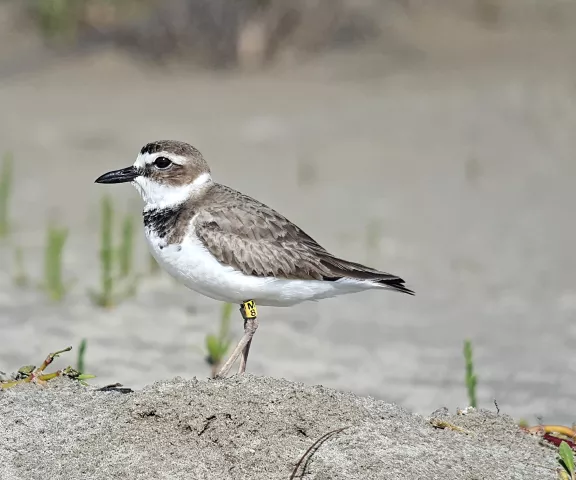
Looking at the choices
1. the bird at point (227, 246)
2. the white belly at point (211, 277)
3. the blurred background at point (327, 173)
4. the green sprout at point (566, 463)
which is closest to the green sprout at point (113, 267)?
the blurred background at point (327, 173)

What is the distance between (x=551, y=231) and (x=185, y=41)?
578 centimetres

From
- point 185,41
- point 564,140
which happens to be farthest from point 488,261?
point 185,41

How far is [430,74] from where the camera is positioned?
12969mm

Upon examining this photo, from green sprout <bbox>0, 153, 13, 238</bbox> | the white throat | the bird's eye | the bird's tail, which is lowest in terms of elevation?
the bird's tail

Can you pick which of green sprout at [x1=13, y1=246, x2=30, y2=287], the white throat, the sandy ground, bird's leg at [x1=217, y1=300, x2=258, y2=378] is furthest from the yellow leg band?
green sprout at [x1=13, y1=246, x2=30, y2=287]

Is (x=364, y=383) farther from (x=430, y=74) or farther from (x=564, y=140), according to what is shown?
(x=430, y=74)

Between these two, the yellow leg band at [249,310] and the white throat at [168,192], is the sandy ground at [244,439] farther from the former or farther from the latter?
the white throat at [168,192]

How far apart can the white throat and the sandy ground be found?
118 centimetres

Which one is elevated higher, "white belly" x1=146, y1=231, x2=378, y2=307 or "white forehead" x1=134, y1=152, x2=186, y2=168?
"white forehead" x1=134, y1=152, x2=186, y2=168

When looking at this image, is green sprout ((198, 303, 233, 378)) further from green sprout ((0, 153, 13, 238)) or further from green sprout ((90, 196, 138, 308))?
green sprout ((0, 153, 13, 238))

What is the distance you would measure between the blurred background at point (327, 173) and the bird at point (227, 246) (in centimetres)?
144

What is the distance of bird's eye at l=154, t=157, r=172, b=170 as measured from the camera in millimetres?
5207

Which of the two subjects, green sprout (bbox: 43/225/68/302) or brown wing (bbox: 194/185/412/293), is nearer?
brown wing (bbox: 194/185/412/293)

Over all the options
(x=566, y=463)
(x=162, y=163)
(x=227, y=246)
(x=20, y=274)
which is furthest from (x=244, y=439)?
(x=20, y=274)
